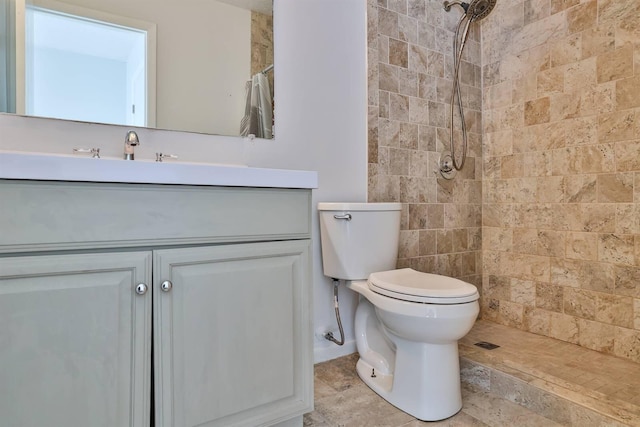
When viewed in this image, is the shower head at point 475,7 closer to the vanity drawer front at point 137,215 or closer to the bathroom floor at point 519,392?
the vanity drawer front at point 137,215

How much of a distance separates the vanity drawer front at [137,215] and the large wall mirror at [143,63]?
2.02 ft

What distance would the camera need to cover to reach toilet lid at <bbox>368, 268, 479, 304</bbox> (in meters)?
1.28

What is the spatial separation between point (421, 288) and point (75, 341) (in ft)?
3.80

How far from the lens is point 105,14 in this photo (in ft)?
4.54

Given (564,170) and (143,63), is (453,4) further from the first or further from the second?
(143,63)

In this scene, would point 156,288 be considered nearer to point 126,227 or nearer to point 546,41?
point 126,227

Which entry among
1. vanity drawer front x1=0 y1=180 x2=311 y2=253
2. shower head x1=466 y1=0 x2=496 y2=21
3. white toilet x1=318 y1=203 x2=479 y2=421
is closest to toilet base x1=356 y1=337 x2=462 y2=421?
white toilet x1=318 y1=203 x2=479 y2=421

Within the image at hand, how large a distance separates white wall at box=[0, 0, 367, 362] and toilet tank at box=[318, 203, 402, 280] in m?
0.12

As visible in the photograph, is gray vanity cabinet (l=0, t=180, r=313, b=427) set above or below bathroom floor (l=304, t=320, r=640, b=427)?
above

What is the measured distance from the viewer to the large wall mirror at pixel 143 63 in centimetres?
127

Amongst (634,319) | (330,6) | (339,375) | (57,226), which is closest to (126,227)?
(57,226)

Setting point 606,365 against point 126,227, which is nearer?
point 126,227

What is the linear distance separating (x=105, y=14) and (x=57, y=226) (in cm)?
97

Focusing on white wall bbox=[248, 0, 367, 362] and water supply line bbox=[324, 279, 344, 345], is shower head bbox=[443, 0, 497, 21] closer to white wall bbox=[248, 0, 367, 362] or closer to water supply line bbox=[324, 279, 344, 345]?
white wall bbox=[248, 0, 367, 362]
